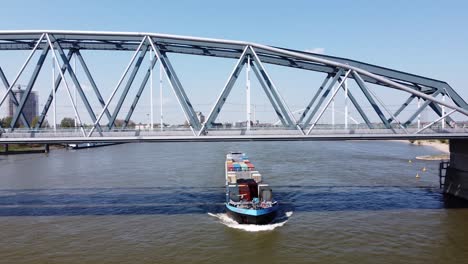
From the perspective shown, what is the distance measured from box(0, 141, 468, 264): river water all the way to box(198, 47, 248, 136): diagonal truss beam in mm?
8262

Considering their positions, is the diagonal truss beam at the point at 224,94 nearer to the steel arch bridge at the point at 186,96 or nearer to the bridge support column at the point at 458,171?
the steel arch bridge at the point at 186,96

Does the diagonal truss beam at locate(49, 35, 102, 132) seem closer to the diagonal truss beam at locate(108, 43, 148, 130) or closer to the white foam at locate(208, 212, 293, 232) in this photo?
the diagonal truss beam at locate(108, 43, 148, 130)

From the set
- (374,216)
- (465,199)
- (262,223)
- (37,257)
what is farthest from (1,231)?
(465,199)

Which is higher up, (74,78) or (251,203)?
(74,78)

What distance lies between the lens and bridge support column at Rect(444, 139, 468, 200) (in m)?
36.2

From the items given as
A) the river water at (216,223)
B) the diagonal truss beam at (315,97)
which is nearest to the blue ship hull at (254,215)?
the river water at (216,223)

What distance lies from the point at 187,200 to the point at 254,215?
10256 mm

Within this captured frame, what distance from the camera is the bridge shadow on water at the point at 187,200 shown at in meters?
32.8

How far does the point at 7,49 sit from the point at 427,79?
3847 centimetres

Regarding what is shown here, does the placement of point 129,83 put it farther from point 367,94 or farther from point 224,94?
point 367,94

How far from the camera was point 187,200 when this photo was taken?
3650 centimetres

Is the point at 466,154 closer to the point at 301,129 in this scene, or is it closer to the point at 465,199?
the point at 465,199

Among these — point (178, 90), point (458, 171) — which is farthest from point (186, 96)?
point (458, 171)

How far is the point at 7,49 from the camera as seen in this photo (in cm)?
3247
